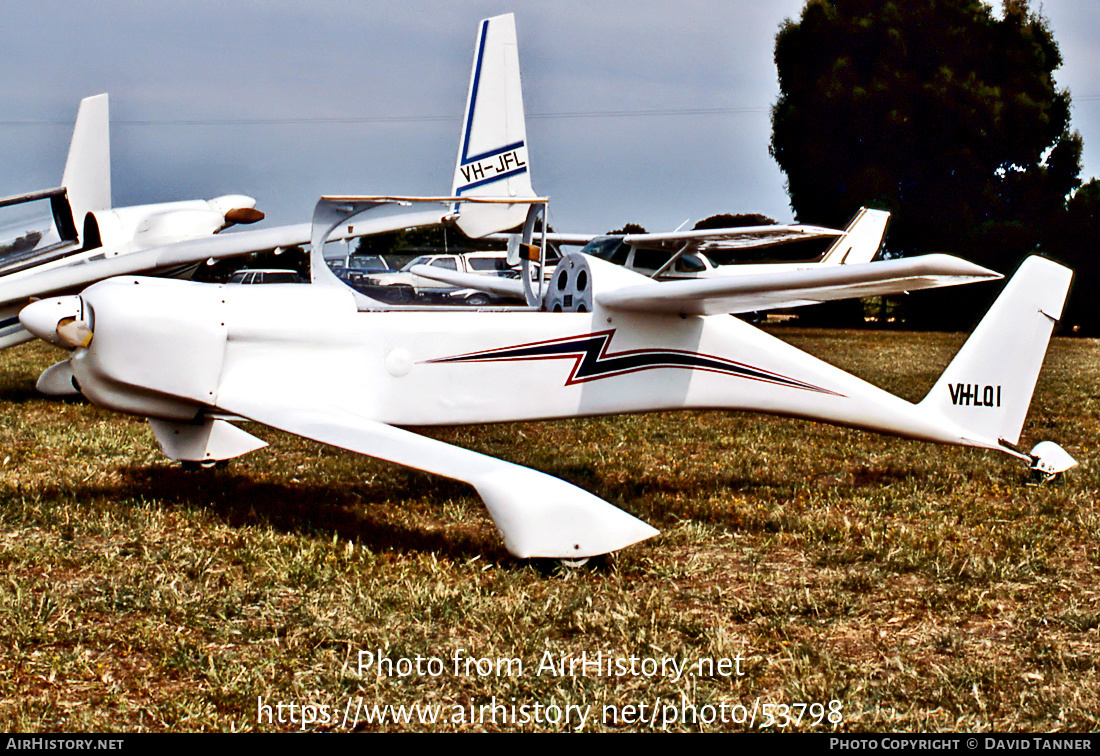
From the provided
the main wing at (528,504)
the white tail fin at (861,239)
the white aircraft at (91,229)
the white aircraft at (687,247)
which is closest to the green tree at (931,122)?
the white tail fin at (861,239)

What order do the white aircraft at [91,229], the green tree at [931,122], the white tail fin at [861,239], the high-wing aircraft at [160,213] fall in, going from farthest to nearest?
the green tree at [931,122], the white tail fin at [861,239], the high-wing aircraft at [160,213], the white aircraft at [91,229]

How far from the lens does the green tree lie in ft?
123

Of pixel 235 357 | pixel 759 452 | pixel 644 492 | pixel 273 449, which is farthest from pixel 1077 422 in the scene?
pixel 235 357

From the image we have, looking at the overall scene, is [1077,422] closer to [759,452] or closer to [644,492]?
[759,452]

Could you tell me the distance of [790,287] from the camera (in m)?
5.64

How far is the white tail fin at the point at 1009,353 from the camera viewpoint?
21.8 feet

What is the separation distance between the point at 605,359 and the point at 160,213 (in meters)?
8.42

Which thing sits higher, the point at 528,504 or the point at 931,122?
the point at 931,122

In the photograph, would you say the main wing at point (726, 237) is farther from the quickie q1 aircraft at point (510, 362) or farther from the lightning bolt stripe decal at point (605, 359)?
the lightning bolt stripe decal at point (605, 359)

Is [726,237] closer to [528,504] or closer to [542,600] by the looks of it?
[528,504]

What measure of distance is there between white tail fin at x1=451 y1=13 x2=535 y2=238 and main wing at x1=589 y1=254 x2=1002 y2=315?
22.4ft

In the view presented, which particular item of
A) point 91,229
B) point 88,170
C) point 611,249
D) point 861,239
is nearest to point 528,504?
point 91,229

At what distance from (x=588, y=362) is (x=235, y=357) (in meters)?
1.92

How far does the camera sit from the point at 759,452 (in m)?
8.06
